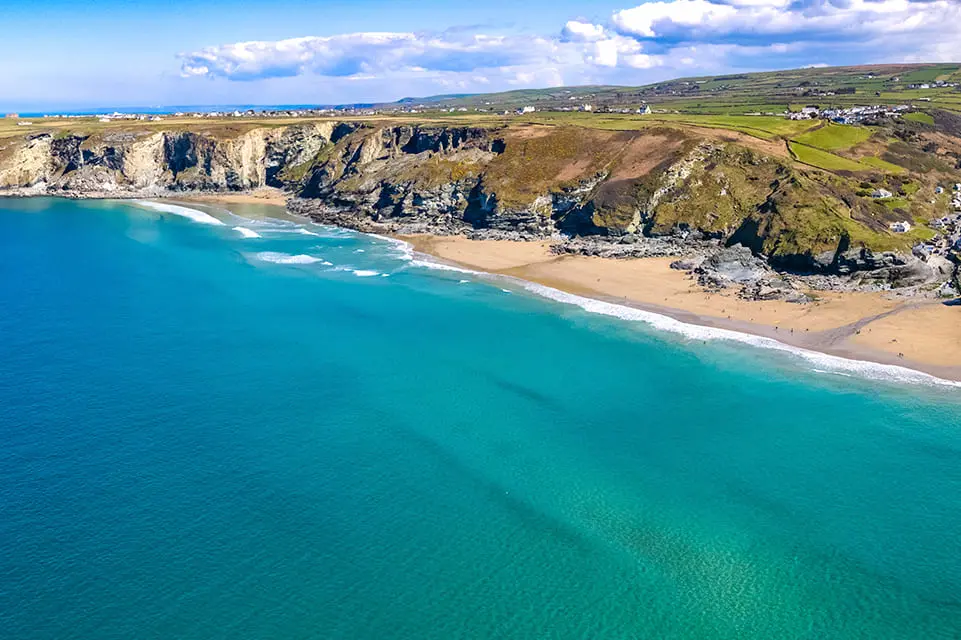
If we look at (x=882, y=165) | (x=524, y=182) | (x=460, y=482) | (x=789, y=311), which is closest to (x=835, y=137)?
(x=882, y=165)

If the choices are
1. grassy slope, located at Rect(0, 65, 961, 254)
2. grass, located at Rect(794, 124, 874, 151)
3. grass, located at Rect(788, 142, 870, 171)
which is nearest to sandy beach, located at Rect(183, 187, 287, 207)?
grassy slope, located at Rect(0, 65, 961, 254)

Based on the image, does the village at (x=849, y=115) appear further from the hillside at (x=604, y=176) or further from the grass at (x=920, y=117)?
the grass at (x=920, y=117)

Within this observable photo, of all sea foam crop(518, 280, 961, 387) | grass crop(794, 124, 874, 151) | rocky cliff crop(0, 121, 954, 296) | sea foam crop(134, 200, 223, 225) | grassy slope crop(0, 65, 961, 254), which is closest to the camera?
sea foam crop(518, 280, 961, 387)

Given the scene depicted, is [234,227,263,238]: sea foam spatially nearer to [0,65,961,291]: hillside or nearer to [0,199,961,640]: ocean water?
[0,65,961,291]: hillside

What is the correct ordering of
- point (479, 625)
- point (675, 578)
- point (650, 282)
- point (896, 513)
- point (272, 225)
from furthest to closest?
point (272, 225)
point (650, 282)
point (896, 513)
point (675, 578)
point (479, 625)

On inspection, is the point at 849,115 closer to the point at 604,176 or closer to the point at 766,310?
the point at 604,176

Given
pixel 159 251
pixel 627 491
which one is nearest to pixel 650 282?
pixel 627 491

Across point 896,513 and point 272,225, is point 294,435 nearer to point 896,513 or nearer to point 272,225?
point 896,513
